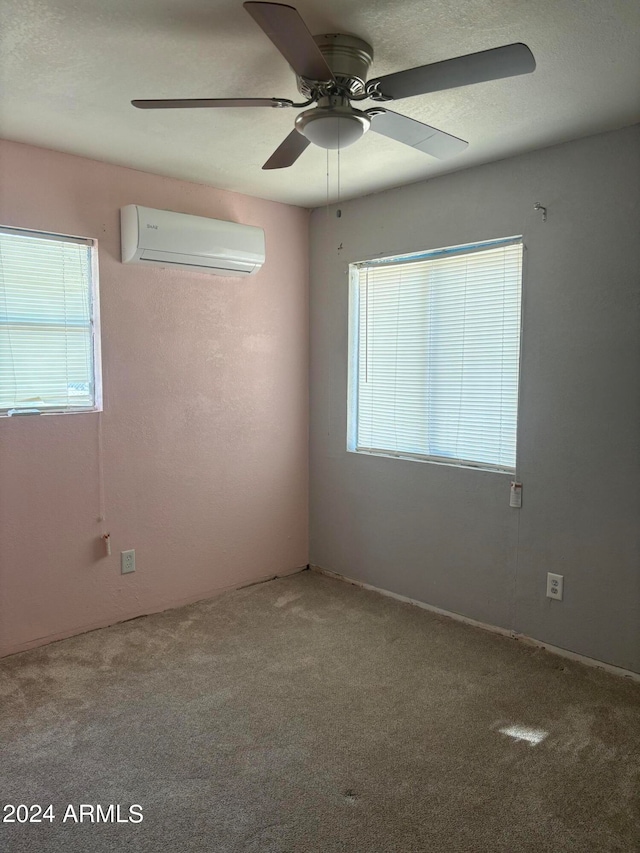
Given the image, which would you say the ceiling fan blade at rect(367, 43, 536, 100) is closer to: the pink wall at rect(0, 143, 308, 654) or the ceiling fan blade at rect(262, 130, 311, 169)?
the ceiling fan blade at rect(262, 130, 311, 169)

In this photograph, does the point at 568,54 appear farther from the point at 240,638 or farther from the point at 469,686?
the point at 240,638

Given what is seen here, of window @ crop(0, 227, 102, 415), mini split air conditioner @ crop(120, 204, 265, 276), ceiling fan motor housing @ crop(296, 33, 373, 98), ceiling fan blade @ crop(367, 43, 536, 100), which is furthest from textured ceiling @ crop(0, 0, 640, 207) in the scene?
window @ crop(0, 227, 102, 415)

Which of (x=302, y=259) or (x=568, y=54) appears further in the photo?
(x=302, y=259)

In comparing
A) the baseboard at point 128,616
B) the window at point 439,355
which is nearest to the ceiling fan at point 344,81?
the window at point 439,355

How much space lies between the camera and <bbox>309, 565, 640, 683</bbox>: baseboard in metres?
2.77

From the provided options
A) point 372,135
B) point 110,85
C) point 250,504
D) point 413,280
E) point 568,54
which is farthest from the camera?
point 250,504

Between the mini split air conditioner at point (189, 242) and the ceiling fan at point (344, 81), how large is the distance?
1109mm

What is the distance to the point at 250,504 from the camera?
3910 millimetres

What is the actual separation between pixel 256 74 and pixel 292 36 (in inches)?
26.2

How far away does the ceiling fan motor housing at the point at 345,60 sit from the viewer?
1.90m

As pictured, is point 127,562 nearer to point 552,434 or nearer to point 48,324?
point 48,324

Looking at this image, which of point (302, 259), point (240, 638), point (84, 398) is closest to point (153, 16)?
point (84, 398)

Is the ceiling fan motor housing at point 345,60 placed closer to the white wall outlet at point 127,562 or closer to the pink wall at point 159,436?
the pink wall at point 159,436

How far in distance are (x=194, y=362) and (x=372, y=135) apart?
161 cm
